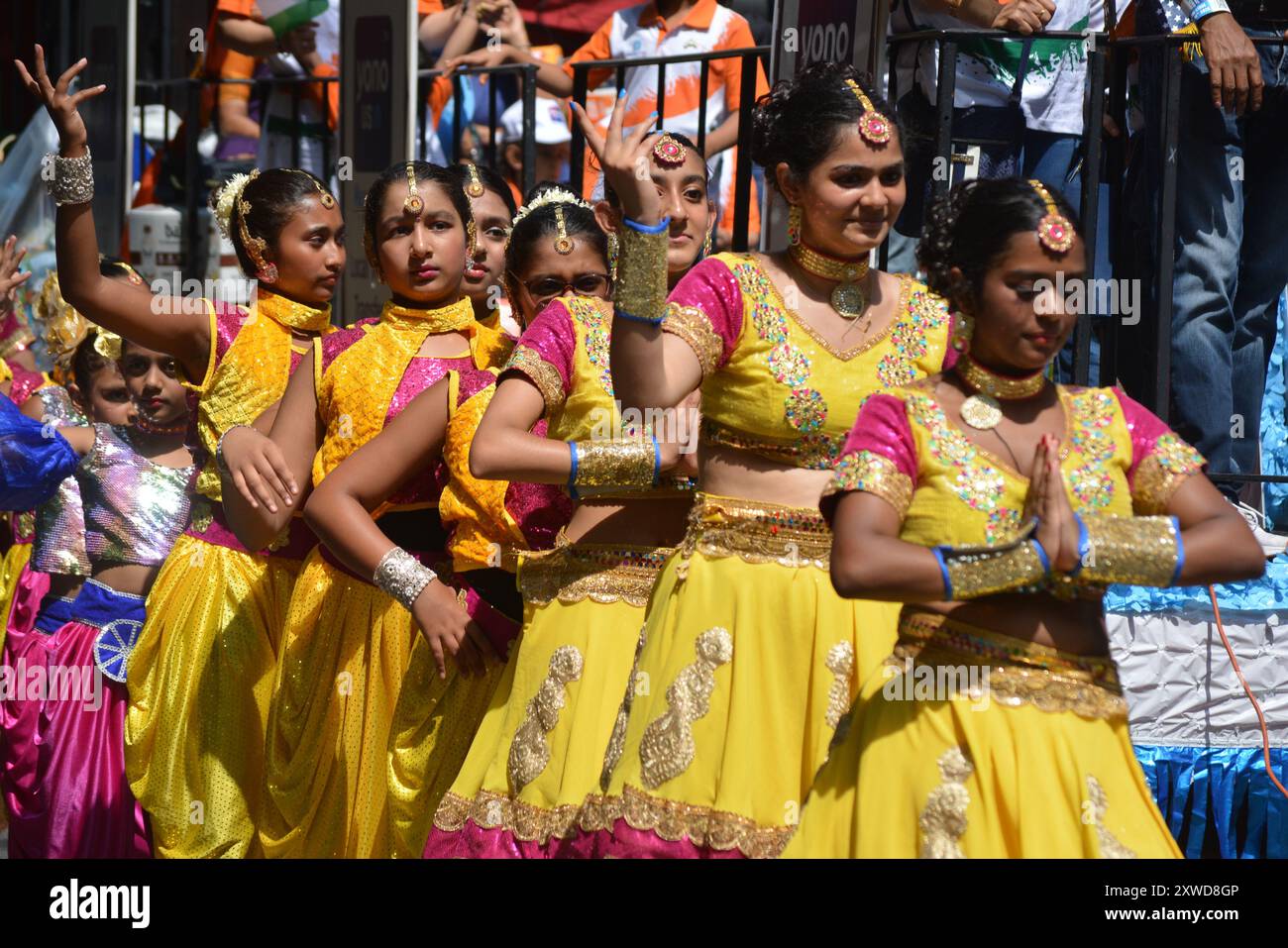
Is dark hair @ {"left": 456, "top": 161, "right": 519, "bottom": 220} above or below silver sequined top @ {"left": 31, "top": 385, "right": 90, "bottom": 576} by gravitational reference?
above

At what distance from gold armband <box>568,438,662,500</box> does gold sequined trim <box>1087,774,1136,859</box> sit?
4.16 ft

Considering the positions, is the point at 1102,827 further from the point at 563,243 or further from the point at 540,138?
the point at 540,138

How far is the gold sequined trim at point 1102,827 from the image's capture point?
9.53 feet

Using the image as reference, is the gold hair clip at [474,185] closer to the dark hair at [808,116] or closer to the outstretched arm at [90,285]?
the outstretched arm at [90,285]

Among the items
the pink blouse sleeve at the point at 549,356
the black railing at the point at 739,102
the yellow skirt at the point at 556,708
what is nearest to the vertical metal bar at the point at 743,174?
the black railing at the point at 739,102

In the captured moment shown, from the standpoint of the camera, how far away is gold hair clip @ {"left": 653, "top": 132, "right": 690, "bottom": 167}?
4.55m

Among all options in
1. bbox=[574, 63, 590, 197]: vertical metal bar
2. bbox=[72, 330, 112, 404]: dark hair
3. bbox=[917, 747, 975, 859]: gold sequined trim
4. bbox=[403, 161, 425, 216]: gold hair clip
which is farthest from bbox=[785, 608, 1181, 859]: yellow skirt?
bbox=[72, 330, 112, 404]: dark hair

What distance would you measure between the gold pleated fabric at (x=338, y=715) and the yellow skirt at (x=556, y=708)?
495 mm

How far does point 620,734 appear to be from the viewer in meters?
3.77

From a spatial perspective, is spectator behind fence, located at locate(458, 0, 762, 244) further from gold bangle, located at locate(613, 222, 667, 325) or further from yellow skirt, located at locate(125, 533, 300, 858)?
gold bangle, located at locate(613, 222, 667, 325)

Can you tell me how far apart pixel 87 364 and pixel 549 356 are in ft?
9.46

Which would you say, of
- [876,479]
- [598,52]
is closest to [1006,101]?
[598,52]

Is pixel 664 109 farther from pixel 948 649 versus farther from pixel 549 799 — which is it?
pixel 948 649

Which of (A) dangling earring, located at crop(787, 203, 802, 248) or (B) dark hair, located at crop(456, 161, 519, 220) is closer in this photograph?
(A) dangling earring, located at crop(787, 203, 802, 248)
